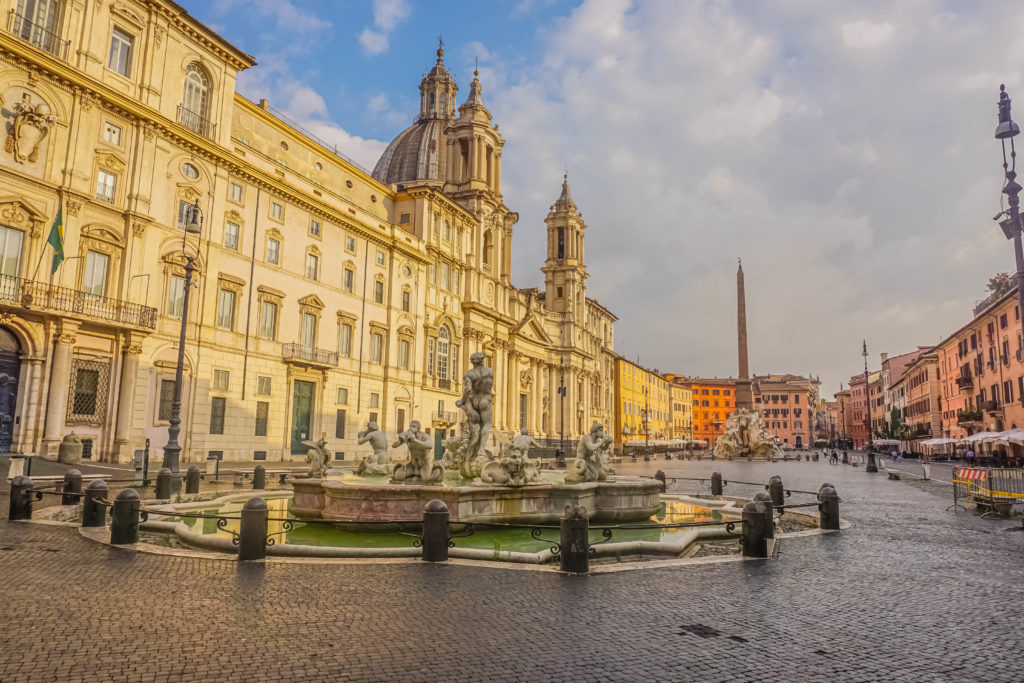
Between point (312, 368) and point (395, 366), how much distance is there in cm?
723

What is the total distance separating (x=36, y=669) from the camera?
4.57 metres

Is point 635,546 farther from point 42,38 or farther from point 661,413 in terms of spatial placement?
point 661,413

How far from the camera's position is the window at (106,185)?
25.1 meters

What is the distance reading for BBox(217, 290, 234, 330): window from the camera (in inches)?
1193

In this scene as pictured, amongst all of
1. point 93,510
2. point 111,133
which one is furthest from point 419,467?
point 111,133

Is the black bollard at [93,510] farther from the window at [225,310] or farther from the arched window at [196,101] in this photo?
the arched window at [196,101]

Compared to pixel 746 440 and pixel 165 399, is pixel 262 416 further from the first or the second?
pixel 746 440

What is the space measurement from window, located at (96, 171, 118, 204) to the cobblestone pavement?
19878mm

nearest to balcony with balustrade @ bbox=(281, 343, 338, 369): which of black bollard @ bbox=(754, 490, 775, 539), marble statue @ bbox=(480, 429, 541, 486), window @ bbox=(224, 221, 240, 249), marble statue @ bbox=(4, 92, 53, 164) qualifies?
window @ bbox=(224, 221, 240, 249)

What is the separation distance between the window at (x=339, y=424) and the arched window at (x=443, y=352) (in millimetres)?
10389

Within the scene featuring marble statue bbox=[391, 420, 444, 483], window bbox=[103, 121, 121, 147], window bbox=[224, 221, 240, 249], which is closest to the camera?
marble statue bbox=[391, 420, 444, 483]

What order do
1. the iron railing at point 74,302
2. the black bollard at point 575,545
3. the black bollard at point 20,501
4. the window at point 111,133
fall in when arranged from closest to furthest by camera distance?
the black bollard at point 575,545
the black bollard at point 20,501
the iron railing at point 74,302
the window at point 111,133

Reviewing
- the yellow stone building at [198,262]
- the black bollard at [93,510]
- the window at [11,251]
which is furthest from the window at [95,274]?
the black bollard at [93,510]

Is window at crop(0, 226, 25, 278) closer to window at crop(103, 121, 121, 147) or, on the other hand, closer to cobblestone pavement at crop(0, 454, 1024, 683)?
window at crop(103, 121, 121, 147)
